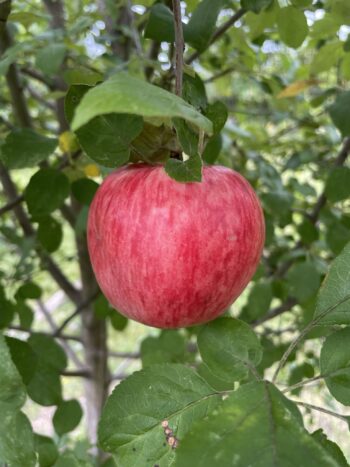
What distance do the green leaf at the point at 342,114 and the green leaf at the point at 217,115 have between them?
1.14 ft

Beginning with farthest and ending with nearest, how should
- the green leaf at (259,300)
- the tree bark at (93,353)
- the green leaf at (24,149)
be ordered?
1. the tree bark at (93,353)
2. the green leaf at (259,300)
3. the green leaf at (24,149)

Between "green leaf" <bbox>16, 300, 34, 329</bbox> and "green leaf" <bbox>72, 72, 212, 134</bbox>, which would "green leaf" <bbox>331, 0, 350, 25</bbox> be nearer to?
"green leaf" <bbox>72, 72, 212, 134</bbox>

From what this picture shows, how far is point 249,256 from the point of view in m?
0.63

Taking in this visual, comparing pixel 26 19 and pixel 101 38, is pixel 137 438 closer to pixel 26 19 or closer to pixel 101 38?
pixel 26 19

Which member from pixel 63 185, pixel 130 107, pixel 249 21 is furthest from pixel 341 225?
pixel 130 107

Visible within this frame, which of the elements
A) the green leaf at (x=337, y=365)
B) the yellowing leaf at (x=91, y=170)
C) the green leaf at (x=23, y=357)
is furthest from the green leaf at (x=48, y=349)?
the green leaf at (x=337, y=365)

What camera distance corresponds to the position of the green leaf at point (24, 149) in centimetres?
89

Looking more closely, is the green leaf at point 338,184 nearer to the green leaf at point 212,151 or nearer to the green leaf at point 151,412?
the green leaf at point 212,151

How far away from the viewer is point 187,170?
550 mm

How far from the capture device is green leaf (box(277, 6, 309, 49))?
901 mm

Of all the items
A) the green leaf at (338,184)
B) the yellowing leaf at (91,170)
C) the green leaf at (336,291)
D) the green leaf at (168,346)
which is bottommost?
the green leaf at (168,346)

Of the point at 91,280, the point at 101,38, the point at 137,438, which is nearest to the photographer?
the point at 137,438

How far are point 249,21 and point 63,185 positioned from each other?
45 centimetres

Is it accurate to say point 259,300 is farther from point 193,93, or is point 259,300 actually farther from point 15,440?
point 15,440
